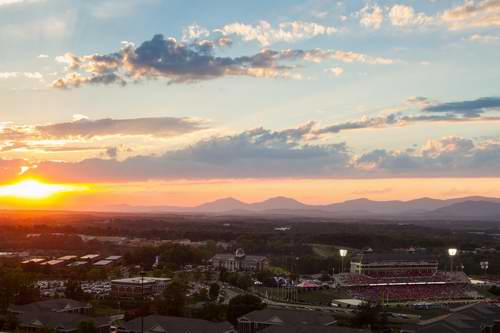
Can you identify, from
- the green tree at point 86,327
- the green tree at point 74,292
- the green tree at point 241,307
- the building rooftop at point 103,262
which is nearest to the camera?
the green tree at point 86,327

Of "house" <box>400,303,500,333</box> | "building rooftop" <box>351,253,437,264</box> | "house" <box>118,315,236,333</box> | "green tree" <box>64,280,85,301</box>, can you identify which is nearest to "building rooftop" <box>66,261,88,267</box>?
"green tree" <box>64,280,85,301</box>

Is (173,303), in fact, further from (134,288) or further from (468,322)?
(468,322)

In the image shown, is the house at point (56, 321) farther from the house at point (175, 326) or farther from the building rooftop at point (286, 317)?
the building rooftop at point (286, 317)

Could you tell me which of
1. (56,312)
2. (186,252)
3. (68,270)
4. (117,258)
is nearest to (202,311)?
(56,312)

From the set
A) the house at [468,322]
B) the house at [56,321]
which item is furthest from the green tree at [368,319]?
the house at [56,321]

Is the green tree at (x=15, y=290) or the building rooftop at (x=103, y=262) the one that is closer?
the green tree at (x=15, y=290)

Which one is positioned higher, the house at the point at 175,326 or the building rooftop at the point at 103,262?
the house at the point at 175,326
